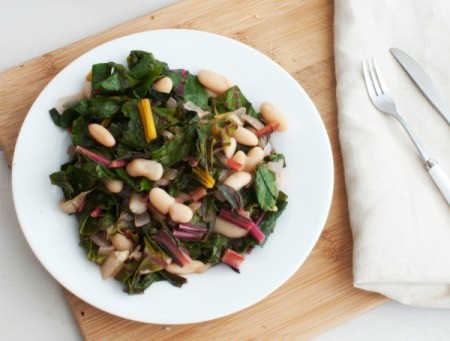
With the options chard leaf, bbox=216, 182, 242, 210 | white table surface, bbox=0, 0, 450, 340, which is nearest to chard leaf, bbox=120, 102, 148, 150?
chard leaf, bbox=216, 182, 242, 210

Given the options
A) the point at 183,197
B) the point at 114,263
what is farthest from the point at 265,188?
the point at 114,263

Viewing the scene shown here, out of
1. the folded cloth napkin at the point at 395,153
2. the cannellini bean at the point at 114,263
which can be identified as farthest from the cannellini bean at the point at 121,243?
the folded cloth napkin at the point at 395,153

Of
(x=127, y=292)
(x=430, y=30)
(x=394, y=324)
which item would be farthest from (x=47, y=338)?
(x=430, y=30)

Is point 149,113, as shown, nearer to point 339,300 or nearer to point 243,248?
point 243,248

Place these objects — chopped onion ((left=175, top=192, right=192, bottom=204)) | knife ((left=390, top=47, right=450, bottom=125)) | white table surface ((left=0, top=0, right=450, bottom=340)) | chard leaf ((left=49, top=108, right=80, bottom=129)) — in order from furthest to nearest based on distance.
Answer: knife ((left=390, top=47, right=450, bottom=125)) < white table surface ((left=0, top=0, right=450, bottom=340)) < chard leaf ((left=49, top=108, right=80, bottom=129)) < chopped onion ((left=175, top=192, right=192, bottom=204))

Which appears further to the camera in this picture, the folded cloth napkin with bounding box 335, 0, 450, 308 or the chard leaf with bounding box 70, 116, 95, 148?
the folded cloth napkin with bounding box 335, 0, 450, 308

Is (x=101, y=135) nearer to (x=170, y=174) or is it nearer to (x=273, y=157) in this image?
(x=170, y=174)

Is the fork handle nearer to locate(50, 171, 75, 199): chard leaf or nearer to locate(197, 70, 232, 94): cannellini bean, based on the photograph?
locate(197, 70, 232, 94): cannellini bean
